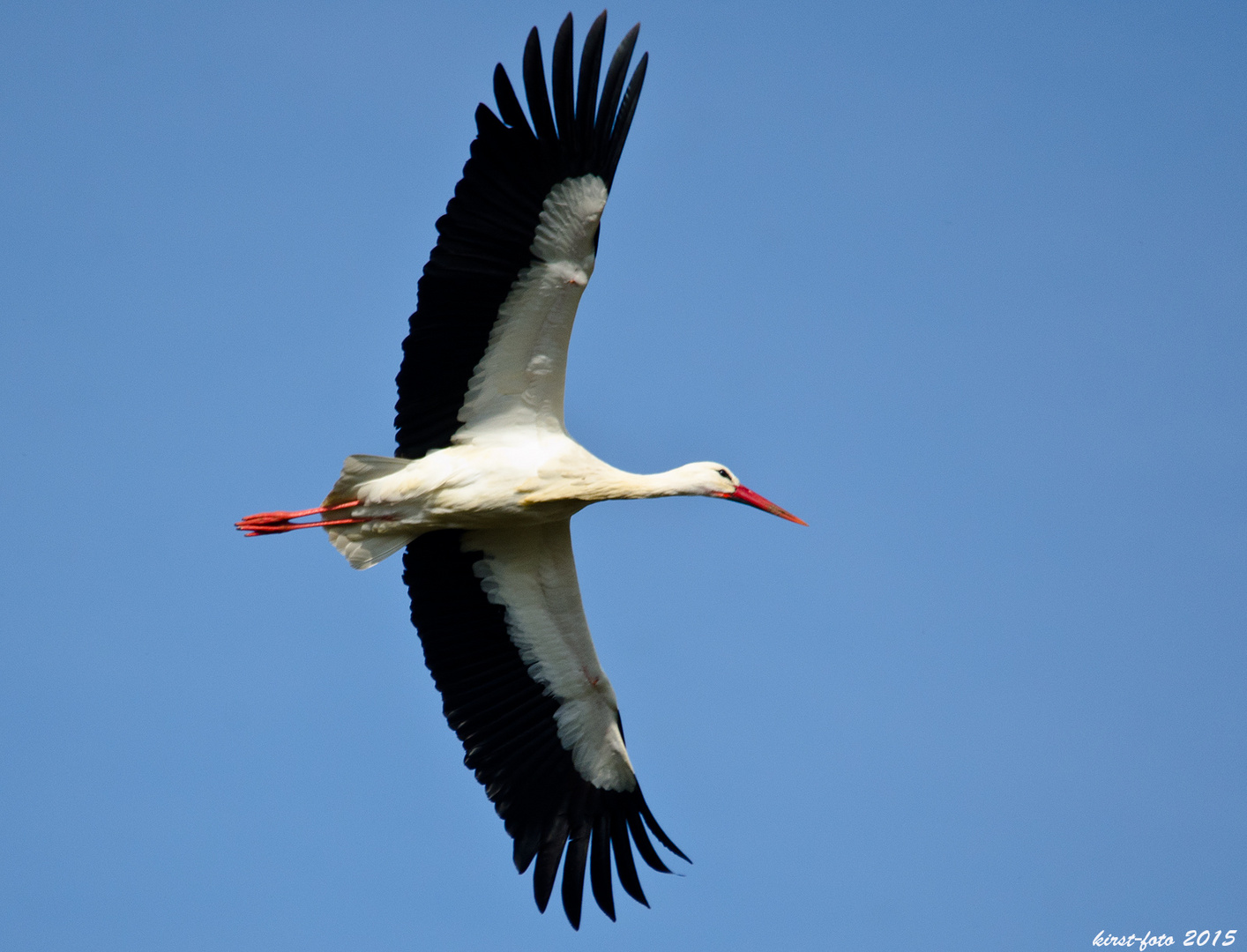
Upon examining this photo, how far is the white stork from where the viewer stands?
30.4ft

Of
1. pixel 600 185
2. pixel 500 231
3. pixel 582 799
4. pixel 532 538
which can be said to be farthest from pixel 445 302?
pixel 582 799

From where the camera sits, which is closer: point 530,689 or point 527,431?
point 527,431

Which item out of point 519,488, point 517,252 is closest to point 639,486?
point 519,488

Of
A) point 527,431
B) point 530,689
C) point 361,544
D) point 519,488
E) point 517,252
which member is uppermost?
point 517,252

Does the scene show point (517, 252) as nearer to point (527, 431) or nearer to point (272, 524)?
point (527, 431)

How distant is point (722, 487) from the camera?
10672mm

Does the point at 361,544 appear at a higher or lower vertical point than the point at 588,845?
higher

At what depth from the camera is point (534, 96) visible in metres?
9.17

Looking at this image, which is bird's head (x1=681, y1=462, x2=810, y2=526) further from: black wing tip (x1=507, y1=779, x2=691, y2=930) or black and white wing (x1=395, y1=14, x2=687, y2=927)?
black wing tip (x1=507, y1=779, x2=691, y2=930)

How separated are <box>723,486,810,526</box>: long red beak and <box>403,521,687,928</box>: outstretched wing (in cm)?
130

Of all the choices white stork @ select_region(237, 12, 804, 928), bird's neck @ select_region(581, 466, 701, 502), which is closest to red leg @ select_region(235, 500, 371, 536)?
white stork @ select_region(237, 12, 804, 928)

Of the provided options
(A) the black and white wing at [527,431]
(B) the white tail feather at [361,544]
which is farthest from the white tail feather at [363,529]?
(A) the black and white wing at [527,431]

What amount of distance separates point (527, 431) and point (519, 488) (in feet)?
1.59

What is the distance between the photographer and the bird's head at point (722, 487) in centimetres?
1052
